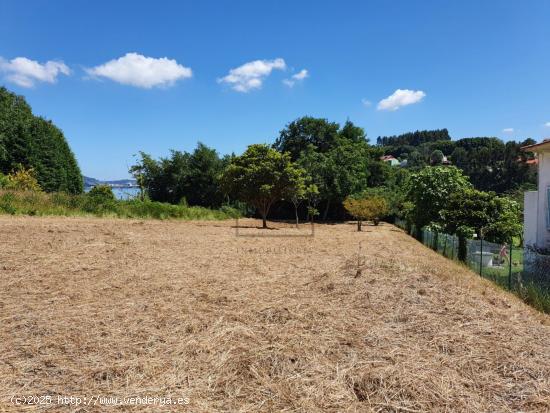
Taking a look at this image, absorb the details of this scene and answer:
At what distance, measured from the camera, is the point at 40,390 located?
258 centimetres

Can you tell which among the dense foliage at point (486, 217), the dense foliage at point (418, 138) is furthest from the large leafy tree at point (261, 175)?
the dense foliage at point (418, 138)

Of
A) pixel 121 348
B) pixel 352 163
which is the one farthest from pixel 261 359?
pixel 352 163

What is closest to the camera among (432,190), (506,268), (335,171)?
(506,268)

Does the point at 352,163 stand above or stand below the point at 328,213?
above

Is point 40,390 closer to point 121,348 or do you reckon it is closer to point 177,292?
point 121,348

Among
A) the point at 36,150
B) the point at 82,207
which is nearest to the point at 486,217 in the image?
the point at 82,207

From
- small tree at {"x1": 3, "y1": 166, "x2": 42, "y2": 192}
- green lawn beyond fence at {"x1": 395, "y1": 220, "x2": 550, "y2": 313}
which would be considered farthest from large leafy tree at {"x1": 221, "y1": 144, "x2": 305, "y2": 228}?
small tree at {"x1": 3, "y1": 166, "x2": 42, "y2": 192}

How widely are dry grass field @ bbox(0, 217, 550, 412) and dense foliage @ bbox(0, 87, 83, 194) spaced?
26463 millimetres

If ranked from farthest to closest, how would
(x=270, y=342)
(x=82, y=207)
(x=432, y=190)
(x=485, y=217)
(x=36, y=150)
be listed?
1. (x=36, y=150)
2. (x=432, y=190)
3. (x=82, y=207)
4. (x=485, y=217)
5. (x=270, y=342)

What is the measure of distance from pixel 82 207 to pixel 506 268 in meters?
18.0

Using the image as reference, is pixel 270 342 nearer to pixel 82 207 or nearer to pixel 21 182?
pixel 82 207

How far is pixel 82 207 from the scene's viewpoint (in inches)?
734

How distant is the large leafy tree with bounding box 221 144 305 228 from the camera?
18.3 metres

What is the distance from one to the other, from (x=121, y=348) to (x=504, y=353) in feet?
11.0
